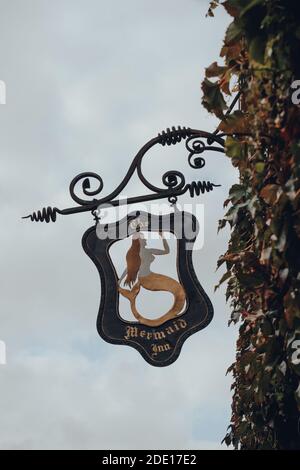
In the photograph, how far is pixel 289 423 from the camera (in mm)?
5520

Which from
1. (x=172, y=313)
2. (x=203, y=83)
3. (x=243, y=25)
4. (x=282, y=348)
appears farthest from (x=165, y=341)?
(x=243, y=25)

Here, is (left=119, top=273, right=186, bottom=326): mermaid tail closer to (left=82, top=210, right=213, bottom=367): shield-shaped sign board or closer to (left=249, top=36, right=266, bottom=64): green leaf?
(left=82, top=210, right=213, bottom=367): shield-shaped sign board

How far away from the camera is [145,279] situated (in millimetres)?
6492

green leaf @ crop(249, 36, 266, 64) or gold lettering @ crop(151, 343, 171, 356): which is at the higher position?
green leaf @ crop(249, 36, 266, 64)

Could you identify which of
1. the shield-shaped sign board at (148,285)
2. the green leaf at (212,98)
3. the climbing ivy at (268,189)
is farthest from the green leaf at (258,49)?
the shield-shaped sign board at (148,285)

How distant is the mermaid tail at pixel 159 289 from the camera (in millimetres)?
6246

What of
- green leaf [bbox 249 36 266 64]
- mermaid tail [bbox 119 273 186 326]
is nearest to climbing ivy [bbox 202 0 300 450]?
green leaf [bbox 249 36 266 64]

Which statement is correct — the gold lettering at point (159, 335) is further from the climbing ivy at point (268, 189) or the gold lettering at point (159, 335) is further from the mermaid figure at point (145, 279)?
the climbing ivy at point (268, 189)

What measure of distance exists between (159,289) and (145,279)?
6.7 inches

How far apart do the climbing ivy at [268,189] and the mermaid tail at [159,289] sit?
0.56 meters

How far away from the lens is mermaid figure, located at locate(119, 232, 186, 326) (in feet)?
20.5

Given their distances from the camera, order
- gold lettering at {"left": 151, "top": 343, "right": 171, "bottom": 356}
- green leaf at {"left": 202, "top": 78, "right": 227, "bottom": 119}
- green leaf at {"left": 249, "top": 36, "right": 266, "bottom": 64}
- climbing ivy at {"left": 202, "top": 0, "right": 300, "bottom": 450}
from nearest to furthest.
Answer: climbing ivy at {"left": 202, "top": 0, "right": 300, "bottom": 450}, green leaf at {"left": 249, "top": 36, "right": 266, "bottom": 64}, green leaf at {"left": 202, "top": 78, "right": 227, "bottom": 119}, gold lettering at {"left": 151, "top": 343, "right": 171, "bottom": 356}

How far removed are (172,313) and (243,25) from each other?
2.01 metres
